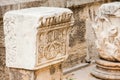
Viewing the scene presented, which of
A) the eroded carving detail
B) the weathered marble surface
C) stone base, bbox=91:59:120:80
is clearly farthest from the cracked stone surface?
the eroded carving detail

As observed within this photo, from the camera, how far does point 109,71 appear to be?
6723 mm

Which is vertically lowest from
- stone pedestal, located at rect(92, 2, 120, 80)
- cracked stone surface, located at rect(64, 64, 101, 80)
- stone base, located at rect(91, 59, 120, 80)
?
cracked stone surface, located at rect(64, 64, 101, 80)

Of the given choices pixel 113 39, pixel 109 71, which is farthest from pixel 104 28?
pixel 109 71

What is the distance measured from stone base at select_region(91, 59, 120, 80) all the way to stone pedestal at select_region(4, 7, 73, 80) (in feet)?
8.01

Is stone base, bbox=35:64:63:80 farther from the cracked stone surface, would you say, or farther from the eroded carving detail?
the cracked stone surface

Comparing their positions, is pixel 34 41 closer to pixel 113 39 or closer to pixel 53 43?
pixel 53 43

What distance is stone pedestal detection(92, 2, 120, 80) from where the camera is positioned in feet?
21.5

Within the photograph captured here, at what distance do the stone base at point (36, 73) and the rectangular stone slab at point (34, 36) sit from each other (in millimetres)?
69

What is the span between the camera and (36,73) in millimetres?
4082

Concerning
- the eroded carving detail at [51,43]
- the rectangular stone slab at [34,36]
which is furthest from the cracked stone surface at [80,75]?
the rectangular stone slab at [34,36]

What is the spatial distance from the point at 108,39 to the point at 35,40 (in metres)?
2.88

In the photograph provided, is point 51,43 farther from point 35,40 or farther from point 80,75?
point 80,75

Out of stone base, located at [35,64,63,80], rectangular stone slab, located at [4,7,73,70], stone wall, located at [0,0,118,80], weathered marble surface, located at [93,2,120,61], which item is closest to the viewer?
rectangular stone slab, located at [4,7,73,70]

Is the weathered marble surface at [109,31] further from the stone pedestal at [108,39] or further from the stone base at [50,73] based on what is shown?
the stone base at [50,73]
